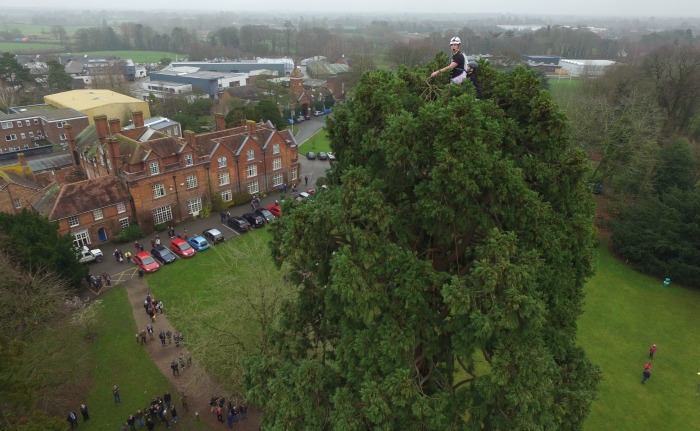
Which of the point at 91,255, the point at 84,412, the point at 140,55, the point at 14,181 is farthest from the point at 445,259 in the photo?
the point at 140,55

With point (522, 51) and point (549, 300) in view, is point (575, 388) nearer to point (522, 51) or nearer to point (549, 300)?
point (549, 300)

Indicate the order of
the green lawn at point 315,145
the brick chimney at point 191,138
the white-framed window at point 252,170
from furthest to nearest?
the green lawn at point 315,145
the white-framed window at point 252,170
the brick chimney at point 191,138

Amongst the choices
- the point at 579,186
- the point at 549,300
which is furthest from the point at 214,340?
the point at 579,186

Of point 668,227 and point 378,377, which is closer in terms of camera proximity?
point 378,377

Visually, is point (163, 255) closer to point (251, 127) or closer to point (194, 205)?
point (194, 205)

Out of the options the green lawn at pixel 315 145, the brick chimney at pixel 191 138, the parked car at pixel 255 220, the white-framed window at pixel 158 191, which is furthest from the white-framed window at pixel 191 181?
the green lawn at pixel 315 145

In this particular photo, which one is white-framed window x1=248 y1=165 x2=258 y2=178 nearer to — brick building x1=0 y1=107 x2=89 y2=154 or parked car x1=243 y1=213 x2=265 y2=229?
→ parked car x1=243 y1=213 x2=265 y2=229

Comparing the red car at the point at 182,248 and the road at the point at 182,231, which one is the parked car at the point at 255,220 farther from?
the red car at the point at 182,248
